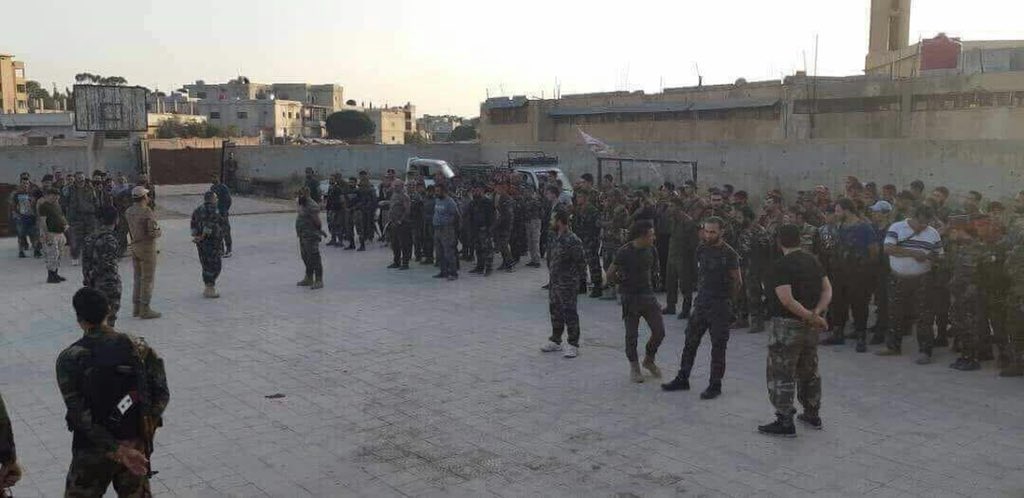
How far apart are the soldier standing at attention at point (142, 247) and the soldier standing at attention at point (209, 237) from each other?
1.02 metres

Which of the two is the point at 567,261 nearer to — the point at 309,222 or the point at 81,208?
the point at 309,222

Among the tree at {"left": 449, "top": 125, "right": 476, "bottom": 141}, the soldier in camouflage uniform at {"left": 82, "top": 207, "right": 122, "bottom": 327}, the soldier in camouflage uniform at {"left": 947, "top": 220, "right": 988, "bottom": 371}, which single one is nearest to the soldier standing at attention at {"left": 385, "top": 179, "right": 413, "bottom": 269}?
the soldier in camouflage uniform at {"left": 82, "top": 207, "right": 122, "bottom": 327}

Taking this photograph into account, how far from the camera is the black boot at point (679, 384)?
25.6ft

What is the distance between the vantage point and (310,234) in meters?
13.0

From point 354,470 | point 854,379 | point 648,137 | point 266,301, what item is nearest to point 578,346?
point 854,379

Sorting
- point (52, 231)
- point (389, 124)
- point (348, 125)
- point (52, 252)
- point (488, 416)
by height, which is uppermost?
point (389, 124)

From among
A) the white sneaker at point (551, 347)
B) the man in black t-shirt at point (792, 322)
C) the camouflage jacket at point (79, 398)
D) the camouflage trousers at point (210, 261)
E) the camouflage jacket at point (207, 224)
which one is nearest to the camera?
the camouflage jacket at point (79, 398)

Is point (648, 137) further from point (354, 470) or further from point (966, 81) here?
point (354, 470)

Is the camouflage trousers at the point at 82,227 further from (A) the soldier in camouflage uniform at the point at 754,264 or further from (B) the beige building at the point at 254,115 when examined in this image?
(B) the beige building at the point at 254,115

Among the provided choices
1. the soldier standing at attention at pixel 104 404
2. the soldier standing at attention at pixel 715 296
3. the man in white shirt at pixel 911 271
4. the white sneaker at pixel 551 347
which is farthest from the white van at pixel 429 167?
the soldier standing at attention at pixel 104 404

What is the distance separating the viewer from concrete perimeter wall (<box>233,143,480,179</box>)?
113 ft

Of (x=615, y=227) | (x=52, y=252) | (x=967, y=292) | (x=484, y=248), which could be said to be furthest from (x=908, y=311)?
(x=52, y=252)

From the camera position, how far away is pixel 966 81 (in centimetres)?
2653

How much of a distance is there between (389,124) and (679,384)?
4160 inches
